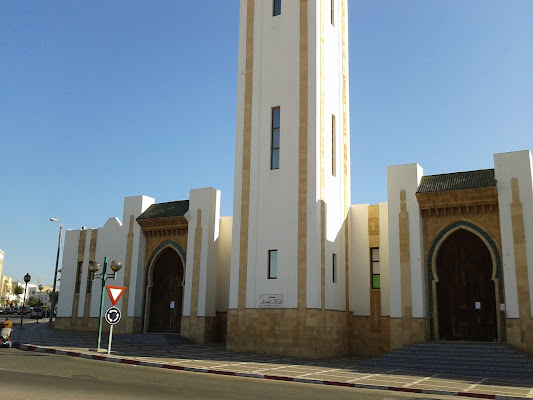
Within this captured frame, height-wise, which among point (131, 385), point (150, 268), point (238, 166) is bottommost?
point (131, 385)

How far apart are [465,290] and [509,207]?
12.9 feet

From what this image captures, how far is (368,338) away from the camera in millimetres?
23766

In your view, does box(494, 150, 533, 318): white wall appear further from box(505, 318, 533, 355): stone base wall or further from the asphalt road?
the asphalt road

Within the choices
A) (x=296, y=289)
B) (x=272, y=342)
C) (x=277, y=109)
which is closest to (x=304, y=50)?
(x=277, y=109)

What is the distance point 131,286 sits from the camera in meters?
28.9

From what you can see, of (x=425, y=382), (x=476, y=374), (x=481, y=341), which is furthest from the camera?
(x=481, y=341)

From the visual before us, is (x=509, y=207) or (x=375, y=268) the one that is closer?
(x=509, y=207)

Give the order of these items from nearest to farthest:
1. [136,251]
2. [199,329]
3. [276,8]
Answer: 1. [276,8]
2. [199,329]
3. [136,251]

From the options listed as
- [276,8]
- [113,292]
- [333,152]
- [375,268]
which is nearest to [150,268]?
[113,292]

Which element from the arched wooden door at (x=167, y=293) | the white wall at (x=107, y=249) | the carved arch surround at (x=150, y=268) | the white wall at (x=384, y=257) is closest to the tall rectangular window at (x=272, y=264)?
the white wall at (x=384, y=257)

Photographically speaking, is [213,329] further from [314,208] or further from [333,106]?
[333,106]

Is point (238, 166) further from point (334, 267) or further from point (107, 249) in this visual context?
point (107, 249)

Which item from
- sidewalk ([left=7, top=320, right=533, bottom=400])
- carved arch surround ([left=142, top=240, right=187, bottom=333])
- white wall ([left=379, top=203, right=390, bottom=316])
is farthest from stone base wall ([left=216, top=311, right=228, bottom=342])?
white wall ([left=379, top=203, right=390, bottom=316])

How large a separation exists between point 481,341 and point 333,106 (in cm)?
1236
